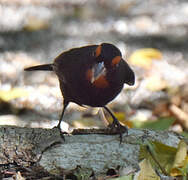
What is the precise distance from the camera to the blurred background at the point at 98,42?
4422 mm

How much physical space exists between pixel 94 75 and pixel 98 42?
3142 millimetres

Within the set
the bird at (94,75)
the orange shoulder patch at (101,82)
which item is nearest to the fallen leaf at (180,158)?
the bird at (94,75)

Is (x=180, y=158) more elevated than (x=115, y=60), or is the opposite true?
(x=115, y=60)

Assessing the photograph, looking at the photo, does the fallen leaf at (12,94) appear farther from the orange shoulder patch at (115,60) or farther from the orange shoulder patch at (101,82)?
the orange shoulder patch at (115,60)

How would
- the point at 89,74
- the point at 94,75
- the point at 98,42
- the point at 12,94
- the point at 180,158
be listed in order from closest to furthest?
the point at 180,158, the point at 94,75, the point at 89,74, the point at 12,94, the point at 98,42

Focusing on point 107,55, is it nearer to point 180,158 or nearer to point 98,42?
point 180,158

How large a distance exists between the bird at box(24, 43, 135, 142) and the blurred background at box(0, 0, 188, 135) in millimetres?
701

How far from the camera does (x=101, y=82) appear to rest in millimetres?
3018

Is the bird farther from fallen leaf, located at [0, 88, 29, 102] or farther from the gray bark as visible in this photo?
fallen leaf, located at [0, 88, 29, 102]

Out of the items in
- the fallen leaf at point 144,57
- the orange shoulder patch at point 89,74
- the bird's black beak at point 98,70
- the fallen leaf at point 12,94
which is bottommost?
the fallen leaf at point 12,94

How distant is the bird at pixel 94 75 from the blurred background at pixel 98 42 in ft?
2.30

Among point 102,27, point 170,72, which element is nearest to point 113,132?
point 170,72

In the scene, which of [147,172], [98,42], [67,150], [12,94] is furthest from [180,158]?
[98,42]

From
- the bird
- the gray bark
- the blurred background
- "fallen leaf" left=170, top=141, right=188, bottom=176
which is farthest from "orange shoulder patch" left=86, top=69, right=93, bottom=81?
the blurred background
